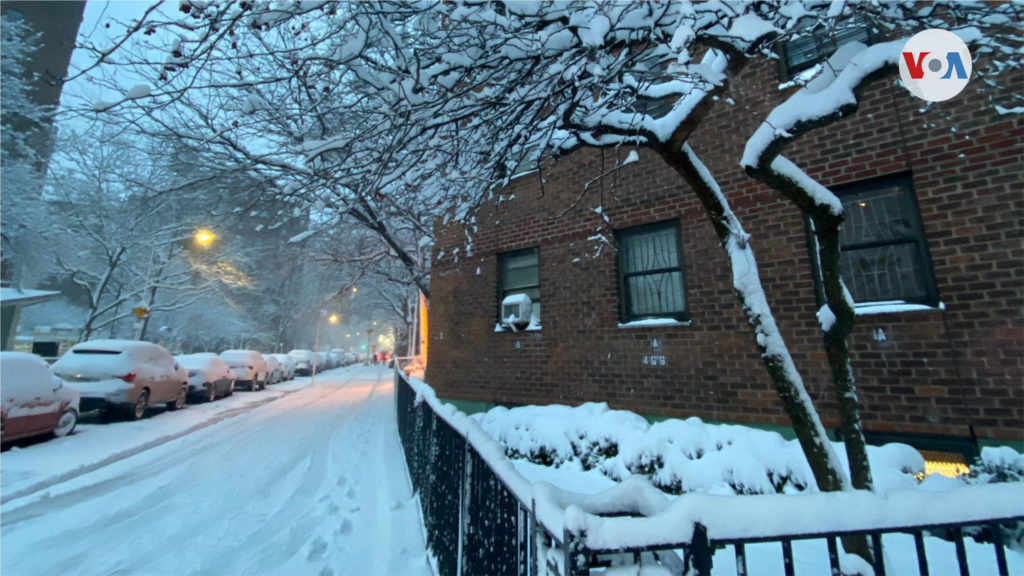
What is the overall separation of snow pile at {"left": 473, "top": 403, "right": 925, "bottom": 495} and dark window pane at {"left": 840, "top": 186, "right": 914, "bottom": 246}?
2218 millimetres

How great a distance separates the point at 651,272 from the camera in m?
6.14

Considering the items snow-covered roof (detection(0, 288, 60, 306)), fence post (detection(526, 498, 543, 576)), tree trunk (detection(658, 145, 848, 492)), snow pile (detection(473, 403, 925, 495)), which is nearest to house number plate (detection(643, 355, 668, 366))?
snow pile (detection(473, 403, 925, 495))

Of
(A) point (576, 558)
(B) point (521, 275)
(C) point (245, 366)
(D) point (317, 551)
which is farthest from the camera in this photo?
(C) point (245, 366)

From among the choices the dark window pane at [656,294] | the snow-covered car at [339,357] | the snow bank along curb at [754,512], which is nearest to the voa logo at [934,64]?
the snow bank along curb at [754,512]

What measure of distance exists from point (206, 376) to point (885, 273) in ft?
54.0

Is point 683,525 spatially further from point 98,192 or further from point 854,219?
point 98,192

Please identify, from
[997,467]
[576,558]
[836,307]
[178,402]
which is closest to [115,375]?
[178,402]

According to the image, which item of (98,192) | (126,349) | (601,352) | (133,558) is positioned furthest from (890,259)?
(98,192)

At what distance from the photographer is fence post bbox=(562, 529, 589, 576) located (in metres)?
1.17

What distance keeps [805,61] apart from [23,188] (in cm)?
2524

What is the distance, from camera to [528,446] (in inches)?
217

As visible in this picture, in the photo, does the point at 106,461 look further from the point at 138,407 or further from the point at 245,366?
the point at 245,366

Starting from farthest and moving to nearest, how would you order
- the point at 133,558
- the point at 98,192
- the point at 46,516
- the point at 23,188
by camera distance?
1. the point at 98,192
2. the point at 23,188
3. the point at 46,516
4. the point at 133,558

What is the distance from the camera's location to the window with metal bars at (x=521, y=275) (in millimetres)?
7355
